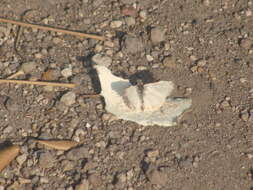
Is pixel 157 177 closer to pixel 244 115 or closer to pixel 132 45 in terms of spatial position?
pixel 244 115

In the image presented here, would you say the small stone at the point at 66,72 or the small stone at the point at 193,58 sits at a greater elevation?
the small stone at the point at 193,58

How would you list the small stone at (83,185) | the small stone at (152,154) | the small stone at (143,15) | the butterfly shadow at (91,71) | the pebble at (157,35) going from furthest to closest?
the small stone at (143,15) < the pebble at (157,35) < the butterfly shadow at (91,71) < the small stone at (152,154) < the small stone at (83,185)

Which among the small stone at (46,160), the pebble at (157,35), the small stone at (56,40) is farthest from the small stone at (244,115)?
the small stone at (56,40)

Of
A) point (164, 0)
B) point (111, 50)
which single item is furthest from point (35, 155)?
point (164, 0)

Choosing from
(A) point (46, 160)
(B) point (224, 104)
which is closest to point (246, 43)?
(B) point (224, 104)

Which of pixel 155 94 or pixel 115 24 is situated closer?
pixel 155 94

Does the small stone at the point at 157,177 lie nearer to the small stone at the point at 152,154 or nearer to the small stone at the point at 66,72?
the small stone at the point at 152,154
